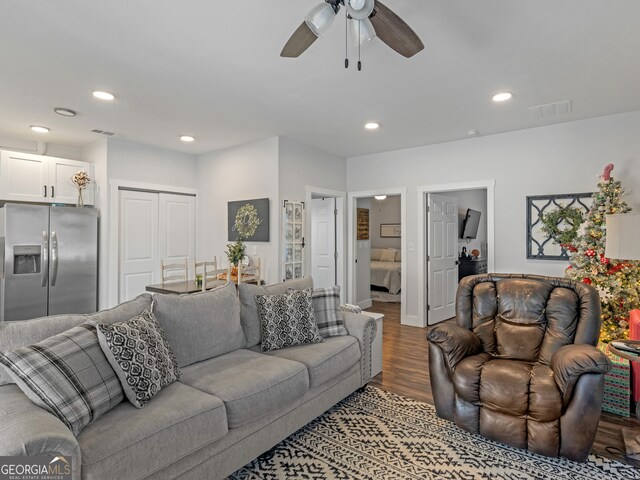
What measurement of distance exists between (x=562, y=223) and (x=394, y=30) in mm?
3498

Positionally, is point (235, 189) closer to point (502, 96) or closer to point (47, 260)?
point (47, 260)

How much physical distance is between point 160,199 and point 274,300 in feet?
11.1

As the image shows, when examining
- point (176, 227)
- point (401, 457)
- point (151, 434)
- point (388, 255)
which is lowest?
point (401, 457)

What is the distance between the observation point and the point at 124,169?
4.89 metres

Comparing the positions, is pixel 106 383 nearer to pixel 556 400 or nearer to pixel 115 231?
pixel 556 400

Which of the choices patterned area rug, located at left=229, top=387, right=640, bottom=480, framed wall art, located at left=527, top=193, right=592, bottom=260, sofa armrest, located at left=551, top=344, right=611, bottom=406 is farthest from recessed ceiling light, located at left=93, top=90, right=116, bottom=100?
framed wall art, located at left=527, top=193, right=592, bottom=260

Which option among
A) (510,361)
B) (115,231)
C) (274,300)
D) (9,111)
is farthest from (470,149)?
(9,111)

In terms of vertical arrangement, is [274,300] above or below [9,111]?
below

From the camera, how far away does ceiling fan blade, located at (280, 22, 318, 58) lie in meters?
1.77

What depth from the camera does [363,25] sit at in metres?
1.77

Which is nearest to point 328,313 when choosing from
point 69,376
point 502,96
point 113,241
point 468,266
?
point 69,376

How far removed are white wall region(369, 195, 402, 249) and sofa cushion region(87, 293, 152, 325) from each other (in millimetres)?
7662

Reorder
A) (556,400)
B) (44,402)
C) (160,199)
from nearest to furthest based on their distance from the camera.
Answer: (44,402)
(556,400)
(160,199)

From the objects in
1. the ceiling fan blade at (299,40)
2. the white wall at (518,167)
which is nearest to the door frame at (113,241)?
the white wall at (518,167)
